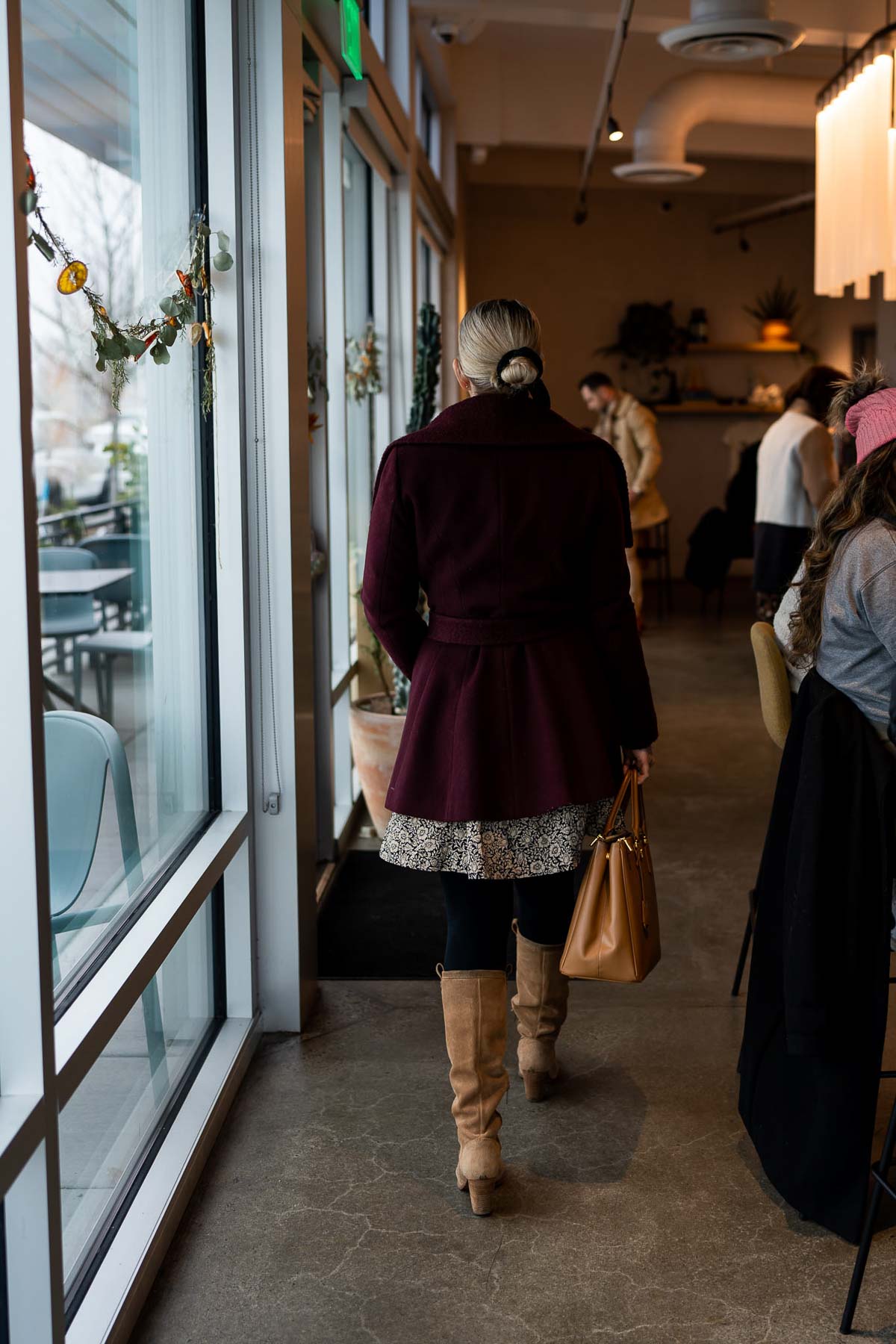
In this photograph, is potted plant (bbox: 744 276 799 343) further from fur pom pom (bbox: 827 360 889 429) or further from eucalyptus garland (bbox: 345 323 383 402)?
fur pom pom (bbox: 827 360 889 429)

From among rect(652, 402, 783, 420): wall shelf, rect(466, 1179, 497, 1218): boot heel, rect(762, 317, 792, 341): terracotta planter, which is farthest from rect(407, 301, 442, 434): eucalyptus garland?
rect(762, 317, 792, 341): terracotta planter

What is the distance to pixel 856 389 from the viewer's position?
2475mm

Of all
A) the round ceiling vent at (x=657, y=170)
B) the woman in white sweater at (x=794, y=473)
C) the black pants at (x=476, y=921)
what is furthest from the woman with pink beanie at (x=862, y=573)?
the round ceiling vent at (x=657, y=170)

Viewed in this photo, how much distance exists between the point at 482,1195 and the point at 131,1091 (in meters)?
0.66

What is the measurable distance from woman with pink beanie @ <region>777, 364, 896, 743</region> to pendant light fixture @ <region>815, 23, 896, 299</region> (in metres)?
2.74

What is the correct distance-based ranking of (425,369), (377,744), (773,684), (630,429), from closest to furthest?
(773,684), (377,744), (425,369), (630,429)

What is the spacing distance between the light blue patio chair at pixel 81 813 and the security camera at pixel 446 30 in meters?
5.47

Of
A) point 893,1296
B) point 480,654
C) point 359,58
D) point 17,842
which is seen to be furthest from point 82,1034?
point 359,58

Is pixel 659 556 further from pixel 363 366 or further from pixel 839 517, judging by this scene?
pixel 839 517

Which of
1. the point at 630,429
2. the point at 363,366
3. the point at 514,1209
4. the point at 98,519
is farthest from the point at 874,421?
the point at 630,429

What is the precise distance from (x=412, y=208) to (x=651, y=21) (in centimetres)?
170

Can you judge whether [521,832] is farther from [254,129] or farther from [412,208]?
[412,208]

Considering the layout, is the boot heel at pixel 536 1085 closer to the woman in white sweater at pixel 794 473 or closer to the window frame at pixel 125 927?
the window frame at pixel 125 927

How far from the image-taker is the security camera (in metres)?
6.68
